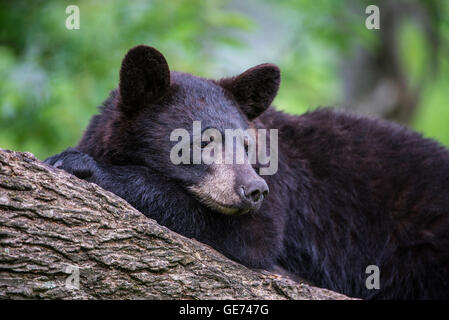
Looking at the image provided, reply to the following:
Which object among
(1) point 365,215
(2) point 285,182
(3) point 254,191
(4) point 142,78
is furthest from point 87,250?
(1) point 365,215

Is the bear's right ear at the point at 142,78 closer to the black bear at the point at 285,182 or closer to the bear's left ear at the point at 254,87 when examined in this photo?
the black bear at the point at 285,182

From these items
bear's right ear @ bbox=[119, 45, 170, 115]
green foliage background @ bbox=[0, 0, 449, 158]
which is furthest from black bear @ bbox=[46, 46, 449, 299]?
green foliage background @ bbox=[0, 0, 449, 158]

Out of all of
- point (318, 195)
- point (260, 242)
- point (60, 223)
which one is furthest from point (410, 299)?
point (60, 223)

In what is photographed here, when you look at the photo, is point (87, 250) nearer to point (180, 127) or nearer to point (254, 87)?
point (180, 127)

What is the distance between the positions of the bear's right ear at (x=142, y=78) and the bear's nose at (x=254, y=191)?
1.19 metres

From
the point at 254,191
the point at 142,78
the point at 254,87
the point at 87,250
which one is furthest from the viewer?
the point at 254,87

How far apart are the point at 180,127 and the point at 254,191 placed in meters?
0.90

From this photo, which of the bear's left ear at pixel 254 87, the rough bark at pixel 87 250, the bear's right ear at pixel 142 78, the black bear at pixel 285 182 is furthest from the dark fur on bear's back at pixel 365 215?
the rough bark at pixel 87 250

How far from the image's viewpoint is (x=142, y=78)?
187 inches

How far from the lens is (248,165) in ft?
15.1

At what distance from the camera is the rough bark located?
3520 millimetres

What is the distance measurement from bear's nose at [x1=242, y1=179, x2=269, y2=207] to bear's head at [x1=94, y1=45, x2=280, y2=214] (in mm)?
78

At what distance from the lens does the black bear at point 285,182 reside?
4613 millimetres
